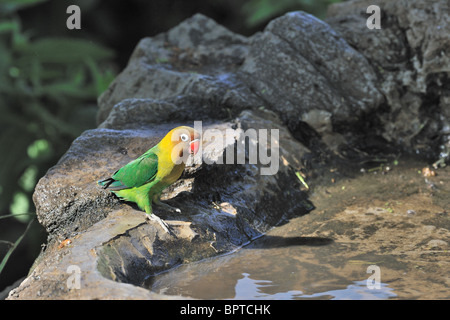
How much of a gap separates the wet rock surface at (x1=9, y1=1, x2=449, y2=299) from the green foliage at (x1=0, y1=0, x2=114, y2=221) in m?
1.18

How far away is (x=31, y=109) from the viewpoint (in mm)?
5758

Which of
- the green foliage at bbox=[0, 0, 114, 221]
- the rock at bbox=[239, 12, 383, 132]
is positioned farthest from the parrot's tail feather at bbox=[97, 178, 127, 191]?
the green foliage at bbox=[0, 0, 114, 221]

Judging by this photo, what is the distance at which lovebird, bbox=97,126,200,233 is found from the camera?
280 centimetres

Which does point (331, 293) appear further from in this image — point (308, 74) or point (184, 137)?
point (308, 74)

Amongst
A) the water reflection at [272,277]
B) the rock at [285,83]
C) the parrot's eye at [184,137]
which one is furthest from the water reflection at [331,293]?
the rock at [285,83]

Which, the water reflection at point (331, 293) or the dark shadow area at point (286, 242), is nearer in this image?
the water reflection at point (331, 293)

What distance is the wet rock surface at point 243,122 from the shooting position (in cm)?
285

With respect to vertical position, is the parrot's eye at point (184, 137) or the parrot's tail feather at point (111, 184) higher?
the parrot's eye at point (184, 137)

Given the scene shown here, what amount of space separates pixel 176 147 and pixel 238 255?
0.67 metres

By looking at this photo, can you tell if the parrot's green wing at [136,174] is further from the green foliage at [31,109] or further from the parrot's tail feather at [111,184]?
the green foliage at [31,109]

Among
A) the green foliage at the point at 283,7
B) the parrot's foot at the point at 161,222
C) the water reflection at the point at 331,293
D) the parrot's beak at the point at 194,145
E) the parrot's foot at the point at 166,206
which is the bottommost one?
the water reflection at the point at 331,293

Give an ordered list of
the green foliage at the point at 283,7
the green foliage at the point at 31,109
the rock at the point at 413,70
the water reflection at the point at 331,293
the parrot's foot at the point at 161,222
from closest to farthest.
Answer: the water reflection at the point at 331,293 < the parrot's foot at the point at 161,222 < the rock at the point at 413,70 < the green foliage at the point at 31,109 < the green foliage at the point at 283,7

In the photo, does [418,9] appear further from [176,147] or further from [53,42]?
[53,42]

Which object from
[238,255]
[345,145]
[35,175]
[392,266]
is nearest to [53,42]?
[35,175]
